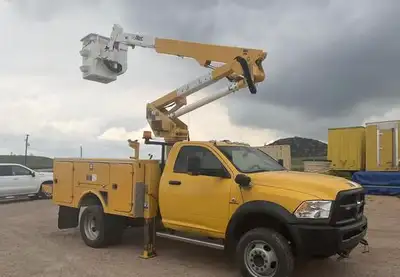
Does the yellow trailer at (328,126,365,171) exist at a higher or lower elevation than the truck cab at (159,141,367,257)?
higher

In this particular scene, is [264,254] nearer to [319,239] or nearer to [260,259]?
[260,259]

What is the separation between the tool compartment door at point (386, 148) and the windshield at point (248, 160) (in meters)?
13.2

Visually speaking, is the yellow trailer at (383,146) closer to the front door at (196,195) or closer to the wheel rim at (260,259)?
the front door at (196,195)

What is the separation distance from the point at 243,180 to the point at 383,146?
15.1m

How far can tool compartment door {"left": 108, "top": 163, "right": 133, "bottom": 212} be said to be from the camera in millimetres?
8359

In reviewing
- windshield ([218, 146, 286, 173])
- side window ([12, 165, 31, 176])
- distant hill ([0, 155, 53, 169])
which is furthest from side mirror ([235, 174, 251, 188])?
distant hill ([0, 155, 53, 169])

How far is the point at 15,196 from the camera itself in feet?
61.6

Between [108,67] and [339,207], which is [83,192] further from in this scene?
[339,207]

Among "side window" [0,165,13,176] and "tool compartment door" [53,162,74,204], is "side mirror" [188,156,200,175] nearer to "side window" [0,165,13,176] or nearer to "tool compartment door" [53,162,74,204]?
"tool compartment door" [53,162,74,204]

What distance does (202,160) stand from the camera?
24.8 ft

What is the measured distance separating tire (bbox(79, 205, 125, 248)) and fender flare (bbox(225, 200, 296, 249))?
9.81 ft

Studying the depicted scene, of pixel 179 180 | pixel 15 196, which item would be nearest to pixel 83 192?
pixel 179 180

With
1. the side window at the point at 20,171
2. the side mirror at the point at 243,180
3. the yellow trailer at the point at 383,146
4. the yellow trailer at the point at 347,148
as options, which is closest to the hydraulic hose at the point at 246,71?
the side mirror at the point at 243,180

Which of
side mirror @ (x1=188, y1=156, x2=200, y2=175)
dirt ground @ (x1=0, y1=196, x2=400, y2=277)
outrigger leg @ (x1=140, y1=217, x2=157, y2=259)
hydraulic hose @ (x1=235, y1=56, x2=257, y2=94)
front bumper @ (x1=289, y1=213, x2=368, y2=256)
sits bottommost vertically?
dirt ground @ (x1=0, y1=196, x2=400, y2=277)
